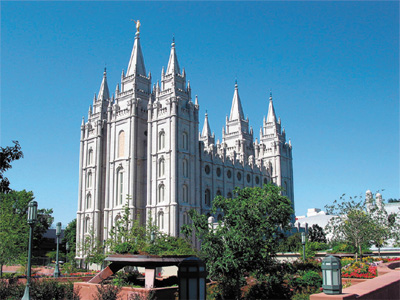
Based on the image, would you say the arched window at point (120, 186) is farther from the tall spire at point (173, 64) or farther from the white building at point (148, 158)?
the tall spire at point (173, 64)

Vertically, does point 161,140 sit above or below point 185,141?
A: above

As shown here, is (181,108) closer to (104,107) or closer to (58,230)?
(104,107)

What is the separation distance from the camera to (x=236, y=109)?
70.9m

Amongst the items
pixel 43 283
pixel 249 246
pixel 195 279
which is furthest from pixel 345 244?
pixel 195 279

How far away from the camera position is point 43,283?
15570mm

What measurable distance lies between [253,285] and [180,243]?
60.3 feet

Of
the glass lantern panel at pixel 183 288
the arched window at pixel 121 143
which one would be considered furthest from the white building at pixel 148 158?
the glass lantern panel at pixel 183 288

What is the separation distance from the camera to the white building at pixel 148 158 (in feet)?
160

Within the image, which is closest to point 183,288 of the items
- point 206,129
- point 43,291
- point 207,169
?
point 43,291

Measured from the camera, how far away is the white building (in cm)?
4869

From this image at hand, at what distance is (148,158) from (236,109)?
25.1m

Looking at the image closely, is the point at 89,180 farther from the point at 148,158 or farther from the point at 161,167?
the point at 161,167

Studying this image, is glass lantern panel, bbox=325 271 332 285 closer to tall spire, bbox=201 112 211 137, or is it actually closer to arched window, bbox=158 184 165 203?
arched window, bbox=158 184 165 203

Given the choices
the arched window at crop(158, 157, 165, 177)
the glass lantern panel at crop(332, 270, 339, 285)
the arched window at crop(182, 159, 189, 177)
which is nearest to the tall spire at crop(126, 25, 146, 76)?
the arched window at crop(158, 157, 165, 177)
